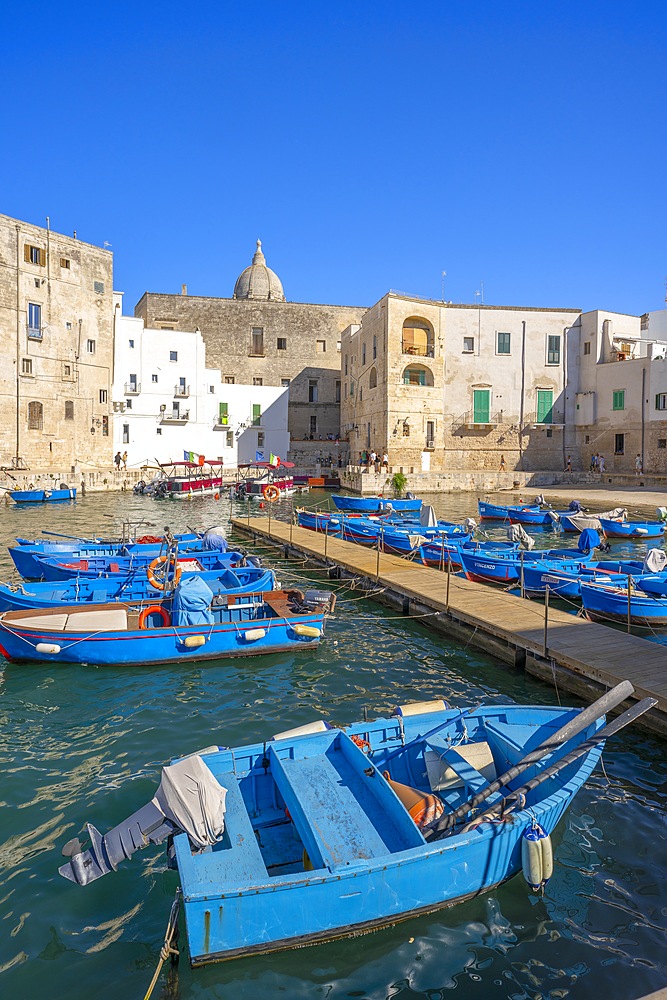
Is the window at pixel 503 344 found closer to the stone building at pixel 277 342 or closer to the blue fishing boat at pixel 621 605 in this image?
the stone building at pixel 277 342

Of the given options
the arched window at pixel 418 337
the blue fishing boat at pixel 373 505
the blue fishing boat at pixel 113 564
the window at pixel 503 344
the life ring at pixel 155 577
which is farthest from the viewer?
the window at pixel 503 344

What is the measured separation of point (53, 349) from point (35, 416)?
447cm

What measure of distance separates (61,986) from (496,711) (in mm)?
4378

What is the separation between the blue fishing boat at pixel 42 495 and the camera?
114ft

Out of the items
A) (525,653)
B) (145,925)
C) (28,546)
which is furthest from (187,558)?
(145,925)

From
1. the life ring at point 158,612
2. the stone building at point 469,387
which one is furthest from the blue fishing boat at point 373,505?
the life ring at point 158,612

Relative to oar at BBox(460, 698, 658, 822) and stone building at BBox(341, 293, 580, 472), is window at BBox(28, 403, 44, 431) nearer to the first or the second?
stone building at BBox(341, 293, 580, 472)

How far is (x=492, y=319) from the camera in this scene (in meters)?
45.9

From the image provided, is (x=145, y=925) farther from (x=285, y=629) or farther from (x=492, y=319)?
(x=492, y=319)

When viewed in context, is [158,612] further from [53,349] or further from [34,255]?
[34,255]

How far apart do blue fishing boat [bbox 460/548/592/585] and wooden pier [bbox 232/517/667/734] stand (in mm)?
1741

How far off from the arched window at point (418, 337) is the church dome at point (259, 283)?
20655 millimetres

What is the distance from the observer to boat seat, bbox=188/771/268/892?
4359 mm

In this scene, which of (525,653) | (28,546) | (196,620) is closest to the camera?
(525,653)
